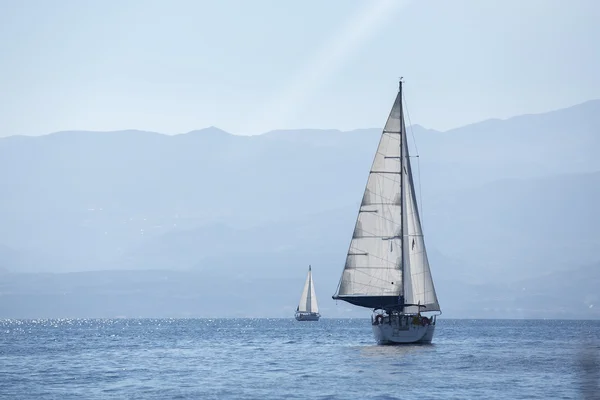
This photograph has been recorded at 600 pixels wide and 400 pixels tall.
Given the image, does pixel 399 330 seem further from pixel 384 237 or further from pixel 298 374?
pixel 298 374

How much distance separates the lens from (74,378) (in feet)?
237

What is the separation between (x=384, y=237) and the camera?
91.1 m

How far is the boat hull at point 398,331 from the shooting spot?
91125mm

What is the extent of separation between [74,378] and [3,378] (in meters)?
5.09

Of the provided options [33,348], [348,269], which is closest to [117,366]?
[348,269]

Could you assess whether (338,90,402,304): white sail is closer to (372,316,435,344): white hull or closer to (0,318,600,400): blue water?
(372,316,435,344): white hull

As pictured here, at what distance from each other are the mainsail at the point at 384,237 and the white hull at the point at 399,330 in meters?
1.42

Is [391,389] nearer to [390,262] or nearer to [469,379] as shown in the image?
[469,379]

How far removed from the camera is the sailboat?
90.8m

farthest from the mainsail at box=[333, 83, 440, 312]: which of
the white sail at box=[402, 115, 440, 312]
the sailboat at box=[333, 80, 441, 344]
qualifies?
the white sail at box=[402, 115, 440, 312]

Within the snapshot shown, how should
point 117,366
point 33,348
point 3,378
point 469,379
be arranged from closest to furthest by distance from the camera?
point 469,379 < point 3,378 < point 117,366 < point 33,348

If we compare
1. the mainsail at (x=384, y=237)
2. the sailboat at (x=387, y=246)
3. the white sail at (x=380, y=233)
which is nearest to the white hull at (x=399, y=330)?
the sailboat at (x=387, y=246)

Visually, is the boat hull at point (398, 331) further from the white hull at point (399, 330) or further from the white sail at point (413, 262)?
the white sail at point (413, 262)

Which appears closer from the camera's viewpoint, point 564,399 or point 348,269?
point 564,399
